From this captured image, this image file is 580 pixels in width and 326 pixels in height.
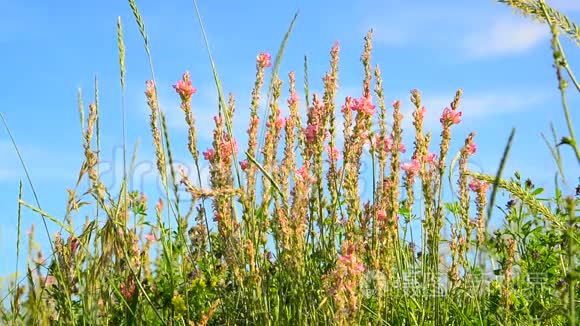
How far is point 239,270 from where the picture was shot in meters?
2.92

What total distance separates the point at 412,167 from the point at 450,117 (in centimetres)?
30

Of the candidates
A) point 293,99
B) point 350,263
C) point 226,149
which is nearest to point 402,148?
point 293,99

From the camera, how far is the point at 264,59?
3631 mm

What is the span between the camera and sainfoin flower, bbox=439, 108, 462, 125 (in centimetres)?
342

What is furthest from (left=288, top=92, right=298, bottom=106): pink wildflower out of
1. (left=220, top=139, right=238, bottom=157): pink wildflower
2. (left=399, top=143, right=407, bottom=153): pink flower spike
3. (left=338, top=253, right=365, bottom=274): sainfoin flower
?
(left=338, top=253, right=365, bottom=274): sainfoin flower

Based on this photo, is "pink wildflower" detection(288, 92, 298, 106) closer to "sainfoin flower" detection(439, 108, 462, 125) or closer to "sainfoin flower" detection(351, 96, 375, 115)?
"sainfoin flower" detection(351, 96, 375, 115)

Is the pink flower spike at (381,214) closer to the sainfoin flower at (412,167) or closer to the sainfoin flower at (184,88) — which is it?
the sainfoin flower at (412,167)

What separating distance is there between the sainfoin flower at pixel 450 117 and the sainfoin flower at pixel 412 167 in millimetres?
237

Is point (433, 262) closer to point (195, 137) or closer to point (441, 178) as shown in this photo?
point (441, 178)

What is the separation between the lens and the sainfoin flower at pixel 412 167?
3539 mm

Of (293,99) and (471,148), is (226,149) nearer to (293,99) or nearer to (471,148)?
(293,99)

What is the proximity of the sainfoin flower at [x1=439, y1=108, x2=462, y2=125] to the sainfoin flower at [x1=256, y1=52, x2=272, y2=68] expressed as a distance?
871 mm

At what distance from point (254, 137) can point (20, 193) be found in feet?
3.37

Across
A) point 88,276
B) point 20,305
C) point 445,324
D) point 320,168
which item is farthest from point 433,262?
point 20,305
